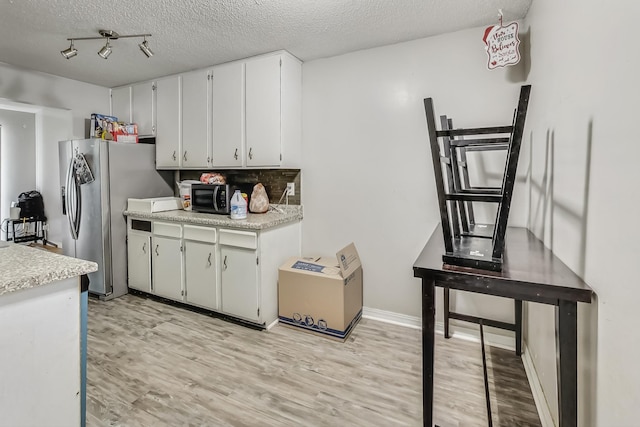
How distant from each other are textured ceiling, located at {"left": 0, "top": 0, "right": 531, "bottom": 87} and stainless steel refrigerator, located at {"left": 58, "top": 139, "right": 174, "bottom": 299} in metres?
0.89

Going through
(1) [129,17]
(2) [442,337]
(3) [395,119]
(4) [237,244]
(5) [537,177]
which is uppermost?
(1) [129,17]

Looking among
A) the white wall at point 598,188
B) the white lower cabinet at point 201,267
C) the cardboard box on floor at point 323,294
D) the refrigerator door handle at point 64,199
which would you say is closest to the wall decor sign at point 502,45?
the white wall at point 598,188

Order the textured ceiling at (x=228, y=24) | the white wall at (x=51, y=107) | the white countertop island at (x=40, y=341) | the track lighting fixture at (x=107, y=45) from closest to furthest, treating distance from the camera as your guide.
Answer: the white countertop island at (x=40, y=341)
the textured ceiling at (x=228, y=24)
the track lighting fixture at (x=107, y=45)
the white wall at (x=51, y=107)

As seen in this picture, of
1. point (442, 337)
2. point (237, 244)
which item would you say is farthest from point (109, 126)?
point (442, 337)

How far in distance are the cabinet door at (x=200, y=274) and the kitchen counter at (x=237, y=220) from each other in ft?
0.75

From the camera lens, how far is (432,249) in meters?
1.44

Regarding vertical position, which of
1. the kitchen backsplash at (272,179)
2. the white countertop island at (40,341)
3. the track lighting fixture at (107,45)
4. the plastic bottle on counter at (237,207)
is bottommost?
the white countertop island at (40,341)

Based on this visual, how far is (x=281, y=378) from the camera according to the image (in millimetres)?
1986

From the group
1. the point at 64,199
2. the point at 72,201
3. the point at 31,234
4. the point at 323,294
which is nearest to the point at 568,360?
the point at 323,294

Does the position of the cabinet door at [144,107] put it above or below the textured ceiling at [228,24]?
below

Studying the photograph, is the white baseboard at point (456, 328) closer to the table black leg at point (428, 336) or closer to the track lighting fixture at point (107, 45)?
the table black leg at point (428, 336)

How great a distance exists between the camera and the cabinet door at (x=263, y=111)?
110 inches

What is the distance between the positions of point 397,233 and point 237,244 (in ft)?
4.44

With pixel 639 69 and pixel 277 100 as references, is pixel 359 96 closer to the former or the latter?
pixel 277 100
